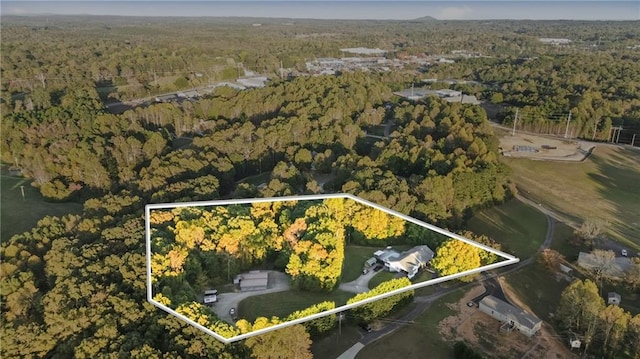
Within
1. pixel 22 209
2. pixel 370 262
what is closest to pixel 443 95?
pixel 22 209

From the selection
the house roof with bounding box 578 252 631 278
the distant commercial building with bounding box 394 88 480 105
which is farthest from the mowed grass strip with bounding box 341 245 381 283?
the distant commercial building with bounding box 394 88 480 105

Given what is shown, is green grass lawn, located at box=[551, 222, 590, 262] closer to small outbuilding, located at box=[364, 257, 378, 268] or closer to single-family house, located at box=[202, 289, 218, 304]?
small outbuilding, located at box=[364, 257, 378, 268]

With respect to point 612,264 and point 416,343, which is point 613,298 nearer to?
point 612,264

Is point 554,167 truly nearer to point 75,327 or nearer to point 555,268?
point 555,268

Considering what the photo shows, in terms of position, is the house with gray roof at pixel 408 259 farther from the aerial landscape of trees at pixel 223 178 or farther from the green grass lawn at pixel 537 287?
Answer: the green grass lawn at pixel 537 287

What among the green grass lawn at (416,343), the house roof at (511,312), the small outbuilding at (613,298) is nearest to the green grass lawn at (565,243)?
the small outbuilding at (613,298)

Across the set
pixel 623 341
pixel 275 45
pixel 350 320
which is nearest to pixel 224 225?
pixel 350 320
